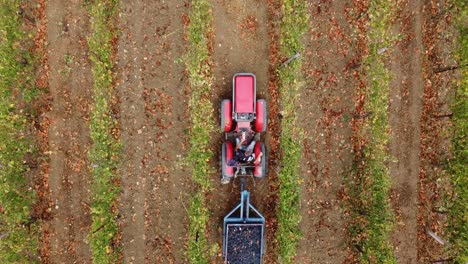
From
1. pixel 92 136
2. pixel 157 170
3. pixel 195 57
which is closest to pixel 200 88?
pixel 195 57

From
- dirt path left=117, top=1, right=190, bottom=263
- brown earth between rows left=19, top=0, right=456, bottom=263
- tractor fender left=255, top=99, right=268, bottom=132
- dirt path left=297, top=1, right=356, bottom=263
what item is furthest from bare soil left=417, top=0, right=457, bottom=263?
dirt path left=117, top=1, right=190, bottom=263

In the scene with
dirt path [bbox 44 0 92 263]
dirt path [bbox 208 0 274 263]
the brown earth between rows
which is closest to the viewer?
dirt path [bbox 44 0 92 263]

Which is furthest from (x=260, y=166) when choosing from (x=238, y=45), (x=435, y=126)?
(x=435, y=126)

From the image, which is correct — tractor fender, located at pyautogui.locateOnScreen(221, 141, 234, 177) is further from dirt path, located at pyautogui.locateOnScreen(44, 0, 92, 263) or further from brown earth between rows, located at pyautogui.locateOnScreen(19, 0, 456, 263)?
dirt path, located at pyautogui.locateOnScreen(44, 0, 92, 263)

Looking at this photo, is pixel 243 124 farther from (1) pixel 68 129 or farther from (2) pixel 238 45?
(1) pixel 68 129

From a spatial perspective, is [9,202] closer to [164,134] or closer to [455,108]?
[164,134]
